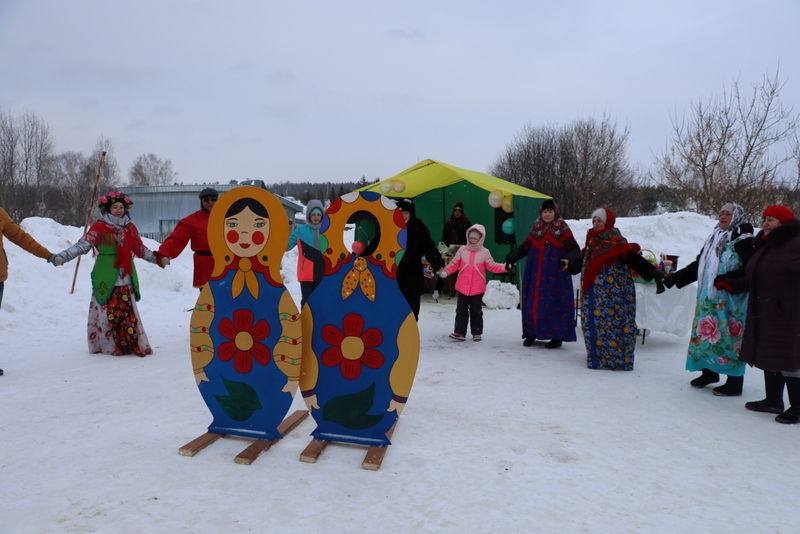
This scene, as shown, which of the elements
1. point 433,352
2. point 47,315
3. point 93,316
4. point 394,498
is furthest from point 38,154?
point 394,498

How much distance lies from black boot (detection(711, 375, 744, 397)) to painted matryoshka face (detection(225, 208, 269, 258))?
3921 millimetres

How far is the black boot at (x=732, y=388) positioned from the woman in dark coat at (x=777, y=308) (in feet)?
1.18

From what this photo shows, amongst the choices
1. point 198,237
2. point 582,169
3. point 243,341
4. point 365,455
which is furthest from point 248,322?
point 582,169

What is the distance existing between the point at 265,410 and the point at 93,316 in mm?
3301

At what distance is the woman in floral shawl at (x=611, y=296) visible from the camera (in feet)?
15.5

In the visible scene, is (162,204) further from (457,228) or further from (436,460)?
(436,460)

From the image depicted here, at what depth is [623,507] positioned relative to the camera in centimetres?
229

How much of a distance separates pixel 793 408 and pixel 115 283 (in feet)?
20.0

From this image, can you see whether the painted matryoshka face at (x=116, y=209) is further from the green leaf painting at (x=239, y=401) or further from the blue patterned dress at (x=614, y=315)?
the blue patterned dress at (x=614, y=315)

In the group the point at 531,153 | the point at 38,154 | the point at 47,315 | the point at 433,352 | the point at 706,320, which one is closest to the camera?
the point at 706,320

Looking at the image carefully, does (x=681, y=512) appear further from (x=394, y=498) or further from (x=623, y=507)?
(x=394, y=498)

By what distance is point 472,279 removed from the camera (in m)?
5.96

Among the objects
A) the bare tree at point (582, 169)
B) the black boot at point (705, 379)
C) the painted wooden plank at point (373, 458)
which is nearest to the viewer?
the painted wooden plank at point (373, 458)

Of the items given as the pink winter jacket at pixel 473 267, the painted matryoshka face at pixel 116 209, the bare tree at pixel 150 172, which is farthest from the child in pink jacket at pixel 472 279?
the bare tree at pixel 150 172
